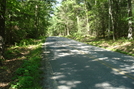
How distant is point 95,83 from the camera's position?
496cm

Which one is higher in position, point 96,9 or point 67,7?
point 67,7

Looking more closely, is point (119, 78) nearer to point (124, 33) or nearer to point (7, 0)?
point (7, 0)

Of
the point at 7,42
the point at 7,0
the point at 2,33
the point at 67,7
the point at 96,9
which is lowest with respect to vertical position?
the point at 7,42

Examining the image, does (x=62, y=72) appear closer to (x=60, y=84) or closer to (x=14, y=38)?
(x=60, y=84)

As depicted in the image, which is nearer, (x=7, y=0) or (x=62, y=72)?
(x=62, y=72)

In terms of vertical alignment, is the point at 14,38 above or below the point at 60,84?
above

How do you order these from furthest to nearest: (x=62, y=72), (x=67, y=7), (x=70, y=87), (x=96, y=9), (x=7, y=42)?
(x=67, y=7), (x=96, y=9), (x=7, y=42), (x=62, y=72), (x=70, y=87)

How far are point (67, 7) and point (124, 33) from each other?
97.1 feet

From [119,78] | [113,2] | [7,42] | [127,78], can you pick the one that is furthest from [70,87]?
[113,2]

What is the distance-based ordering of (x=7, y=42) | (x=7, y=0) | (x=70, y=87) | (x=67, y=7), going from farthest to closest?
(x=67, y=7) < (x=7, y=42) < (x=7, y=0) < (x=70, y=87)

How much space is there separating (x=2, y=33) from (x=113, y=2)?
21.1 meters

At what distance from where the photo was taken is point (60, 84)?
4.95 m

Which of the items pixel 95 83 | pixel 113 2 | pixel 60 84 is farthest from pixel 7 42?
pixel 113 2

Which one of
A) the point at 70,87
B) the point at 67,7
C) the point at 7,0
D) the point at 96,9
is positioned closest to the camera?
the point at 70,87
